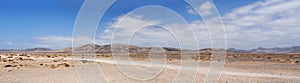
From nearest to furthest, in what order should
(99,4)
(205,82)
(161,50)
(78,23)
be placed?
(78,23)
(99,4)
(161,50)
(205,82)

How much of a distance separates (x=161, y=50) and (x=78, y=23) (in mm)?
7751

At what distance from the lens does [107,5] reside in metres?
9.09

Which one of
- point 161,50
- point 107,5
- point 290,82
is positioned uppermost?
point 107,5

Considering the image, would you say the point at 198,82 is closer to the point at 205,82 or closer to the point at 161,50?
the point at 205,82

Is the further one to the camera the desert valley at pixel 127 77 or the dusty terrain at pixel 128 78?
the dusty terrain at pixel 128 78

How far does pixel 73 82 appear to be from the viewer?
20.3 metres

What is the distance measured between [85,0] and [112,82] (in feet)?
38.4

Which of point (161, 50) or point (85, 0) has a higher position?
point (85, 0)

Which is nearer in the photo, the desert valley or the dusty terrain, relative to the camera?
the desert valley

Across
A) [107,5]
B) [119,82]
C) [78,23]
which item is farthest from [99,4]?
[119,82]

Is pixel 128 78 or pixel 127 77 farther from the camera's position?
pixel 127 77

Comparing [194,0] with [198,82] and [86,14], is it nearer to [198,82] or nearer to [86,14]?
[86,14]

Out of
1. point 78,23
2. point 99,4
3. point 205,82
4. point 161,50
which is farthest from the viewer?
point 205,82

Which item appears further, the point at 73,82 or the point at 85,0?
the point at 73,82
